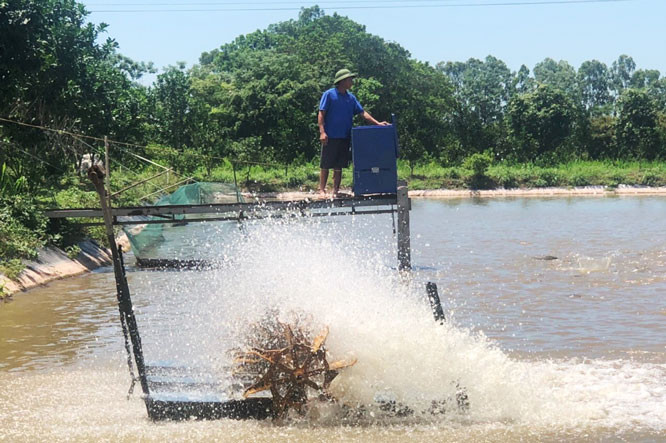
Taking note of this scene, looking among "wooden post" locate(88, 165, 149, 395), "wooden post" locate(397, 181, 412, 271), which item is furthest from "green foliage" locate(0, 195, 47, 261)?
"wooden post" locate(88, 165, 149, 395)

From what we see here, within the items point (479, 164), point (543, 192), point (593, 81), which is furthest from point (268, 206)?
point (593, 81)

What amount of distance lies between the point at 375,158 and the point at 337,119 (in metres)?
0.73

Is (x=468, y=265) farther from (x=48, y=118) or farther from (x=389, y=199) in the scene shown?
(x=48, y=118)

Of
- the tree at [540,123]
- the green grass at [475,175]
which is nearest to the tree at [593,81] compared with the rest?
the tree at [540,123]

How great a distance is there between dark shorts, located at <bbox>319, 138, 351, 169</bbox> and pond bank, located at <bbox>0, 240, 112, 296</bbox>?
6.38 meters

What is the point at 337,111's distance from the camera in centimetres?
1130

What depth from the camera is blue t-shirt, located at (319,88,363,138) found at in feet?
36.9

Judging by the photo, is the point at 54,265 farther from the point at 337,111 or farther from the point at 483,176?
the point at 483,176

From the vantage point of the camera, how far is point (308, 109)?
54.4 meters

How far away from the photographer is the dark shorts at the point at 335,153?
11445mm

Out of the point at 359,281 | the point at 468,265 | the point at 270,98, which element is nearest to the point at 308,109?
the point at 270,98

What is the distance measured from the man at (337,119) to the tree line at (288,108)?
452 inches

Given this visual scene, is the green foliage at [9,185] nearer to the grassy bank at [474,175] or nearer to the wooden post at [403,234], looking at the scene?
the wooden post at [403,234]

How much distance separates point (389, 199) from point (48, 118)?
1661 centimetres
